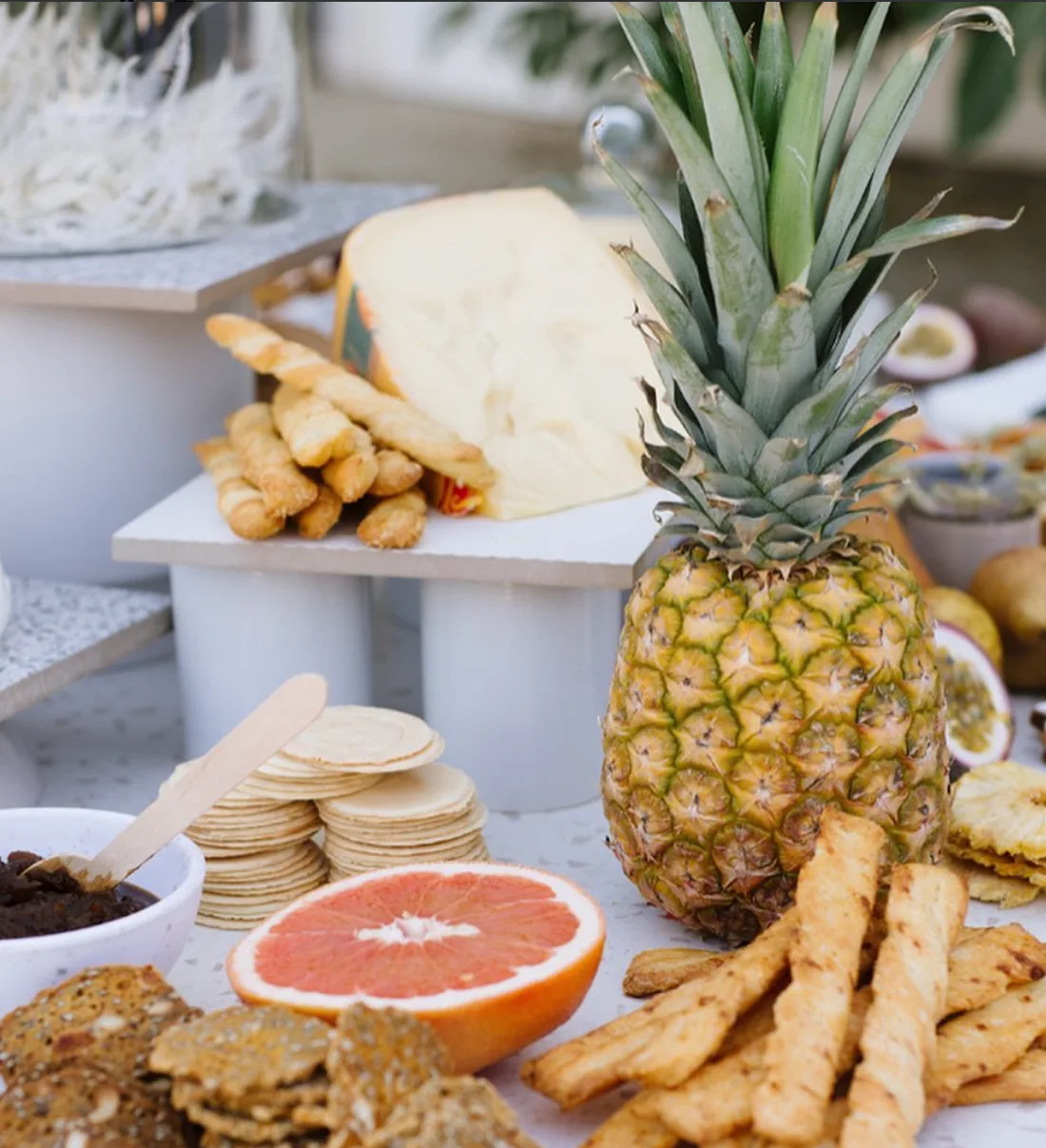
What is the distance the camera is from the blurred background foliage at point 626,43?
4023mm

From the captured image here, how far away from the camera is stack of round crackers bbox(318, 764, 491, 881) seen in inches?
48.7

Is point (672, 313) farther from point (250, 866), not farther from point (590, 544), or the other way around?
point (250, 866)

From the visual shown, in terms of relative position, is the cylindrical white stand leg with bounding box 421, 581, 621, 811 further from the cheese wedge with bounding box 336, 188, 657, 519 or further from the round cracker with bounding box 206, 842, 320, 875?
the round cracker with bounding box 206, 842, 320, 875

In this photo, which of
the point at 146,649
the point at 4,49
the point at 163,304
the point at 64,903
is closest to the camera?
the point at 64,903

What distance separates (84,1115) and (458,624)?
658 millimetres

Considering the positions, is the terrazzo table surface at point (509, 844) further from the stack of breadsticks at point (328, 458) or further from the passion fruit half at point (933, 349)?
the passion fruit half at point (933, 349)

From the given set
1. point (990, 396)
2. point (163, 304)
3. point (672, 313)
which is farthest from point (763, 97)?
point (990, 396)

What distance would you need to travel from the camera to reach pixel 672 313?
3.62 ft

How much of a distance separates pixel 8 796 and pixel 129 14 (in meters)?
0.87

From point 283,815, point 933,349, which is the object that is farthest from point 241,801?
point 933,349

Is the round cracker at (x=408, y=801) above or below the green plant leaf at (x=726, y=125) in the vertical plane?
below

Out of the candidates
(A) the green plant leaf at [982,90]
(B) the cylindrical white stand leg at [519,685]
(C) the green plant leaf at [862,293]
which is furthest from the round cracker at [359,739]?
(A) the green plant leaf at [982,90]

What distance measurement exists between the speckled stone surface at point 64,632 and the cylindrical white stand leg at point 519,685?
27 centimetres

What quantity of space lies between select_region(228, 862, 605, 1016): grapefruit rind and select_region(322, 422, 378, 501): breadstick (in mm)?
405
